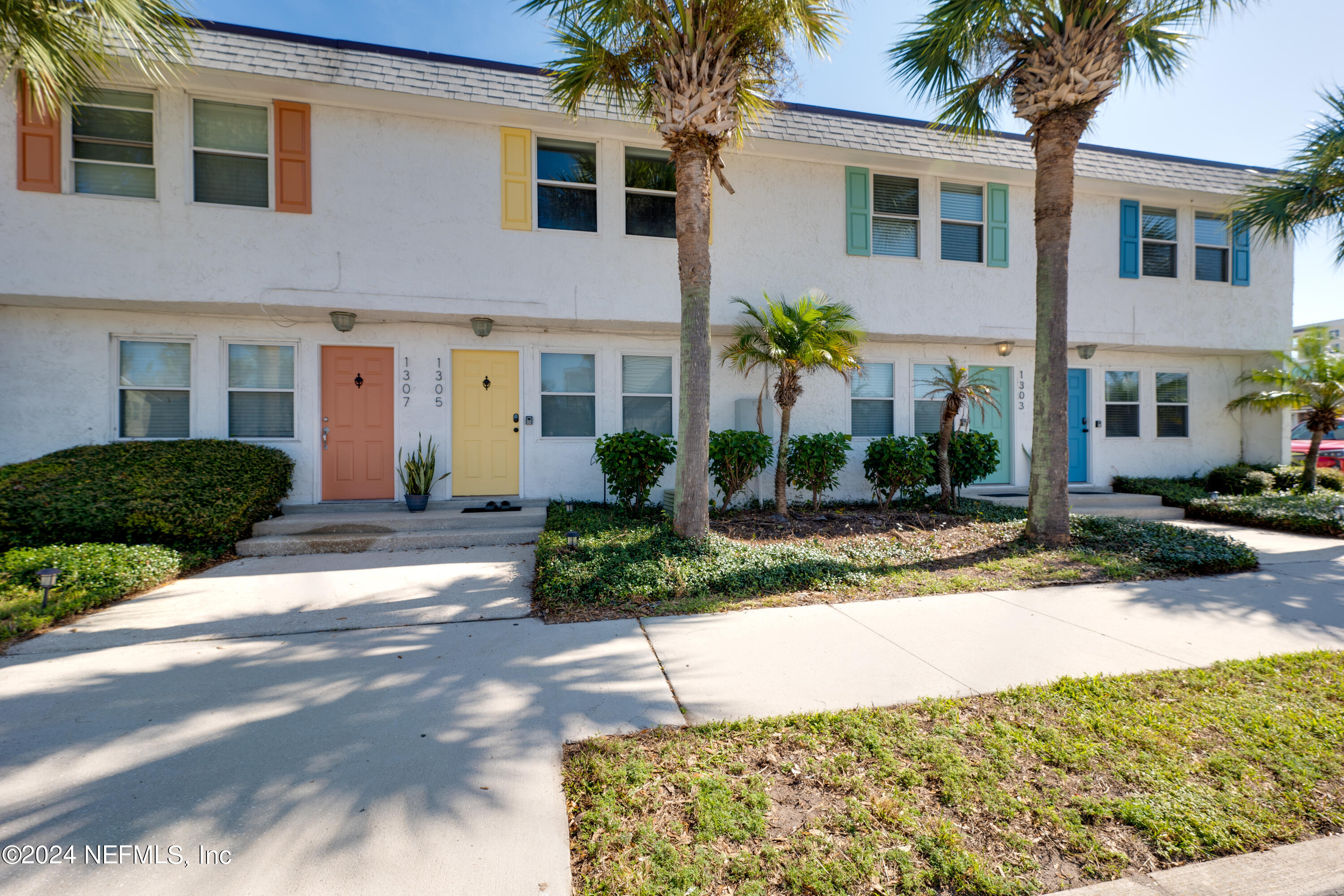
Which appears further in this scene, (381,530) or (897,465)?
(897,465)

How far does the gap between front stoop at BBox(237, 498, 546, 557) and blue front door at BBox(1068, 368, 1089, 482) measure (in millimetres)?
9676

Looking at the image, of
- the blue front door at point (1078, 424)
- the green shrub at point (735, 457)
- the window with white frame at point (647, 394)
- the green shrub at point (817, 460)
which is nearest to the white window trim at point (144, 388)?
the window with white frame at point (647, 394)

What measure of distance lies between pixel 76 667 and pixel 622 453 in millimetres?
5216

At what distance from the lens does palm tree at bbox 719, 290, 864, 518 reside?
25.3 ft

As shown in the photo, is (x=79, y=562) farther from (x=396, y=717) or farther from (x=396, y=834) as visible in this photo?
(x=396, y=834)

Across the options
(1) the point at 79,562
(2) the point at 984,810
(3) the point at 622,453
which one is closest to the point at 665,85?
(3) the point at 622,453

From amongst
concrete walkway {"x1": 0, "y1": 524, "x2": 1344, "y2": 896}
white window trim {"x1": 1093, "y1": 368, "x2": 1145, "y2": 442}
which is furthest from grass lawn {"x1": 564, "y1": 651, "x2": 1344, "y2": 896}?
white window trim {"x1": 1093, "y1": 368, "x2": 1145, "y2": 442}

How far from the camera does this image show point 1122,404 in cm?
1123

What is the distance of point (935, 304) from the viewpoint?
9.64m

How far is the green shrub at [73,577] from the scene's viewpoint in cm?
446

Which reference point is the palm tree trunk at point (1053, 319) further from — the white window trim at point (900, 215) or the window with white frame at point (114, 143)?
the window with white frame at point (114, 143)

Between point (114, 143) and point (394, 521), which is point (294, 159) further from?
point (394, 521)

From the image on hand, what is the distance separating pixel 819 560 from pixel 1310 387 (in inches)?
438

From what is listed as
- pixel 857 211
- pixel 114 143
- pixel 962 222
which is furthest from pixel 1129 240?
pixel 114 143
